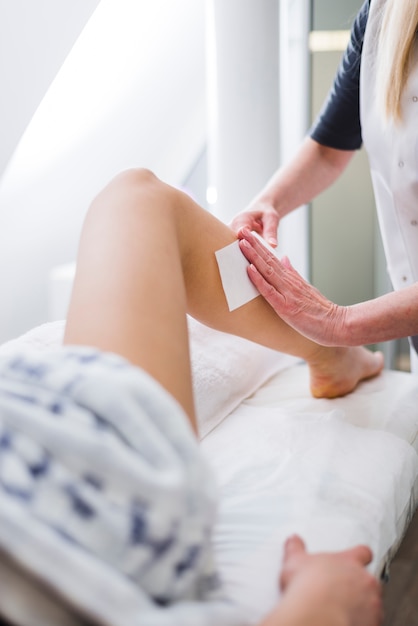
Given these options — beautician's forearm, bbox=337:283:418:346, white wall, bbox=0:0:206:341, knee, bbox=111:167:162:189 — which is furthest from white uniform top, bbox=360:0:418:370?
white wall, bbox=0:0:206:341

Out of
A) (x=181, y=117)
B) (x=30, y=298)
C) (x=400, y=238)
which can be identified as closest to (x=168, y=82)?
(x=181, y=117)

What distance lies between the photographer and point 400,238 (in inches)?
55.0

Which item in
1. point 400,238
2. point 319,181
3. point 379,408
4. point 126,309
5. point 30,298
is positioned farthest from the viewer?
point 30,298

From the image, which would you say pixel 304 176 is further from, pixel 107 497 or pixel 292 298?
pixel 107 497

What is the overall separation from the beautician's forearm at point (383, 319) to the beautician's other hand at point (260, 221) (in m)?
0.26

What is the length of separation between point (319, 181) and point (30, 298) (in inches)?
57.3

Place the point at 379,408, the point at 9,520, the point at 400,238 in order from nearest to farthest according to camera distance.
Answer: the point at 9,520 < the point at 379,408 < the point at 400,238

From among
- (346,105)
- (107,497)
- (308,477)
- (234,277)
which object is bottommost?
(308,477)

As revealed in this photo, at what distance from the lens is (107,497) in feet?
1.89

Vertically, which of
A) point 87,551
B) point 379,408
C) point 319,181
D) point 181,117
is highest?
point 181,117

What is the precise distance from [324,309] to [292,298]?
0.05 metres

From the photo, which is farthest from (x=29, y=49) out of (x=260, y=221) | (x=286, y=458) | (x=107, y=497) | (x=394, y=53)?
(x=107, y=497)

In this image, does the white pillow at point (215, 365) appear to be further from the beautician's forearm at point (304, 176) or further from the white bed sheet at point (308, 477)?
the beautician's forearm at point (304, 176)

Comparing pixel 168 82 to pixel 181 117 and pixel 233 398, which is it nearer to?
pixel 181 117
